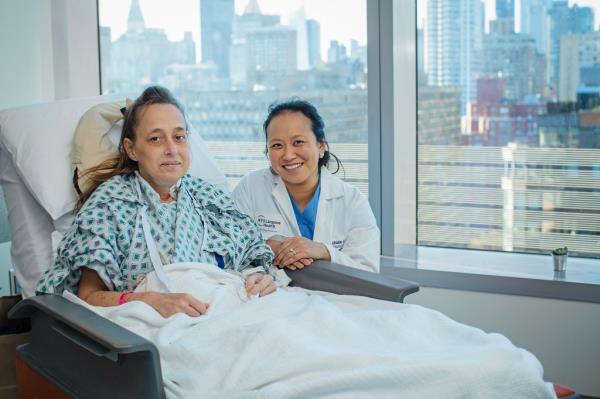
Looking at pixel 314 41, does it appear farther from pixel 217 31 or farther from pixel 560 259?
pixel 560 259

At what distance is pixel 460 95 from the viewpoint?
3160 millimetres

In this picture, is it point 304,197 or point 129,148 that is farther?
point 304,197

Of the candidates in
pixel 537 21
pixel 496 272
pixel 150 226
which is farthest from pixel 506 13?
pixel 150 226

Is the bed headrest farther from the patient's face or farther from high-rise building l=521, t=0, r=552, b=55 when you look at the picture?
high-rise building l=521, t=0, r=552, b=55

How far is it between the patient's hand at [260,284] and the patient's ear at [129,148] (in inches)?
19.0

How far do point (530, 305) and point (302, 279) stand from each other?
98cm

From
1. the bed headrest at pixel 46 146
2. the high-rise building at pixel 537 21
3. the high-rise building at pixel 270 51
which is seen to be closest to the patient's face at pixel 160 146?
the bed headrest at pixel 46 146

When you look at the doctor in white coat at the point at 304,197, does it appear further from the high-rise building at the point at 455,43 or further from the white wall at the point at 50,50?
the white wall at the point at 50,50

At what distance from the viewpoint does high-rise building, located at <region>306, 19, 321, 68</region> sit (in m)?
3.37

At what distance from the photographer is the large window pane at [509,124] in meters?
2.96

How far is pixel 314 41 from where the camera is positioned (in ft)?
11.1

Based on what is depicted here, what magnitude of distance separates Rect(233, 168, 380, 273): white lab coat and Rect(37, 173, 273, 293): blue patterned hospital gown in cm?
19

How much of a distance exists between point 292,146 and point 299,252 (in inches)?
14.9

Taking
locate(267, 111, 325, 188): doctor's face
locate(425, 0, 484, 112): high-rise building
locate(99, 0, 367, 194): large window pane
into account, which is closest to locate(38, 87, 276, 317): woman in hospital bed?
locate(267, 111, 325, 188): doctor's face
